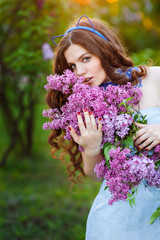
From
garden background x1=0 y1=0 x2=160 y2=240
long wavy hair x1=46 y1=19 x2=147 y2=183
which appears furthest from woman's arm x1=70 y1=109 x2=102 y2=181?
garden background x1=0 y1=0 x2=160 y2=240

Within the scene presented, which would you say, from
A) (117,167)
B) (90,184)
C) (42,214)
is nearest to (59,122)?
(117,167)

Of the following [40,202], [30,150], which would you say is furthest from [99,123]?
[30,150]

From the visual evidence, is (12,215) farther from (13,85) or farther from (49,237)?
(13,85)

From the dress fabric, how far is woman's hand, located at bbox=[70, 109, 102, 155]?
1.13 ft

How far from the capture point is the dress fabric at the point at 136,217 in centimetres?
165

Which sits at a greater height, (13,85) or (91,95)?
(13,85)

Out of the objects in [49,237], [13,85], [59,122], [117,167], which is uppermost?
[13,85]

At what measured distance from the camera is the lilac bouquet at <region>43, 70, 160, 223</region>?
1363mm

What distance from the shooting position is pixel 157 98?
1.87 metres

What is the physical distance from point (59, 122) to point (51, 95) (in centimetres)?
54

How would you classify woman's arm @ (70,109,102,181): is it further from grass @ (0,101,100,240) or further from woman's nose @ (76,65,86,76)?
grass @ (0,101,100,240)

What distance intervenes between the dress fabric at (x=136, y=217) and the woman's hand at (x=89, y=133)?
0.34 meters

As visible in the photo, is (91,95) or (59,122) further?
(59,122)

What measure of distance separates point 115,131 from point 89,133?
0.14 m
